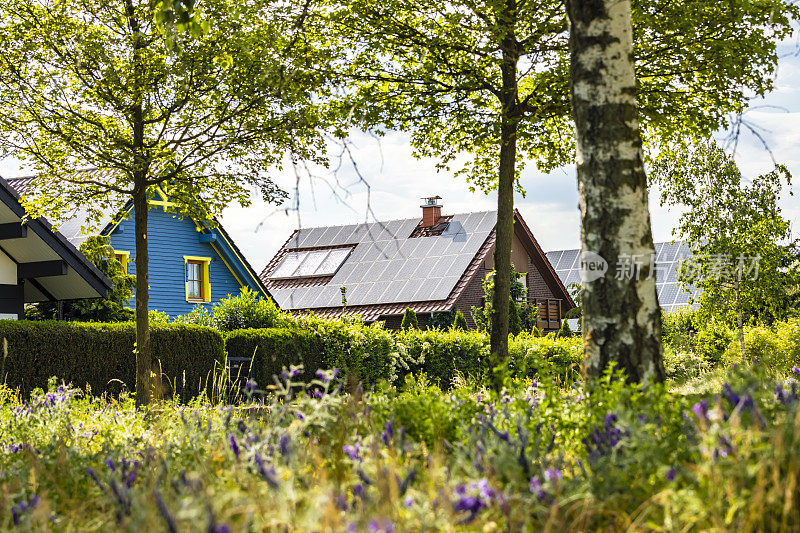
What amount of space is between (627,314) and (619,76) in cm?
138

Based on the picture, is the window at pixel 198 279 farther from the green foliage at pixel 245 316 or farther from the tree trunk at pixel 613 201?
the tree trunk at pixel 613 201

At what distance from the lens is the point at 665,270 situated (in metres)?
41.7

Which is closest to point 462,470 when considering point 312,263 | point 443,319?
point 443,319

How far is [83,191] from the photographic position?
1030 centimetres

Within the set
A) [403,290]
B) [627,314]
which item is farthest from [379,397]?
[403,290]

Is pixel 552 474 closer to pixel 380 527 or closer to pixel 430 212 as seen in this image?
pixel 380 527

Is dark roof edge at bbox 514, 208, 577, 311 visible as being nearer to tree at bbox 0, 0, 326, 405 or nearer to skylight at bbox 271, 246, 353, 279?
skylight at bbox 271, 246, 353, 279

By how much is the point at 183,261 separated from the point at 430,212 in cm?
1287

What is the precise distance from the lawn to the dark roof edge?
27.5 metres

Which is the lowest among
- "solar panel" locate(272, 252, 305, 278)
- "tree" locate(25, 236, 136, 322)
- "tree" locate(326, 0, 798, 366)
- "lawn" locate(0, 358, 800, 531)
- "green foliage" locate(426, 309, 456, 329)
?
"green foliage" locate(426, 309, 456, 329)

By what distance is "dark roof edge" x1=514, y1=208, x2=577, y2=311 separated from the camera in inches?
1284

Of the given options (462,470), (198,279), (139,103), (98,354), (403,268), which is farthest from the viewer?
(403,268)

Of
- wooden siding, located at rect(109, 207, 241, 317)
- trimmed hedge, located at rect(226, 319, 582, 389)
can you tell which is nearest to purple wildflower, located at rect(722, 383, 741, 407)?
trimmed hedge, located at rect(226, 319, 582, 389)

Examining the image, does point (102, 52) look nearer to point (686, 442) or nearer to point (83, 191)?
point (83, 191)
